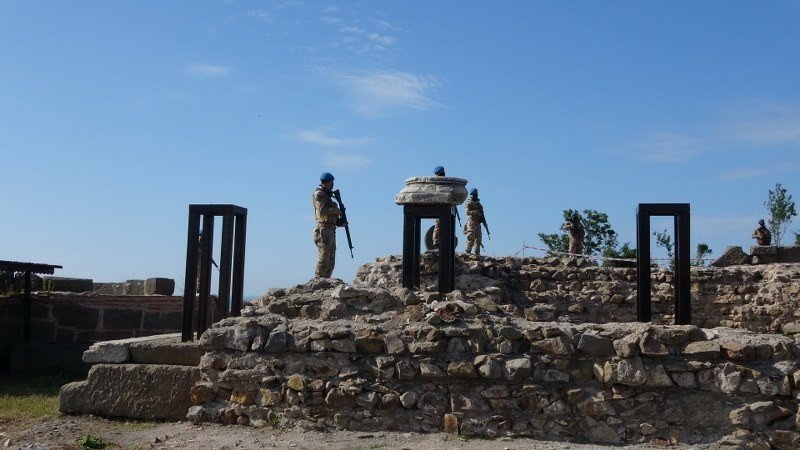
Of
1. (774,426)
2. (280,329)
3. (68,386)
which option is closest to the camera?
(774,426)

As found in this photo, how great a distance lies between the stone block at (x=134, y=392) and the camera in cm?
713

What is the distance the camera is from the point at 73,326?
1233 cm

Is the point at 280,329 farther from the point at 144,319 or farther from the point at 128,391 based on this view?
the point at 144,319

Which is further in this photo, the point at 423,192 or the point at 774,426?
the point at 423,192

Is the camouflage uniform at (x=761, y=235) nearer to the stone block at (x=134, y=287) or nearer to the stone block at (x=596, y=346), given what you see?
the stone block at (x=134, y=287)

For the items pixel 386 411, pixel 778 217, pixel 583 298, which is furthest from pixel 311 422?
pixel 778 217

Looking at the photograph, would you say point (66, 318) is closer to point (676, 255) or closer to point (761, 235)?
point (676, 255)

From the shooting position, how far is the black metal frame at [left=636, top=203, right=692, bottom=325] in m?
7.25

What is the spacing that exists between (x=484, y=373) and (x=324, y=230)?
17.0 feet

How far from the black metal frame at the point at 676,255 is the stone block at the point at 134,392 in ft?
13.4

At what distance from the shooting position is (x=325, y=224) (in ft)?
36.2

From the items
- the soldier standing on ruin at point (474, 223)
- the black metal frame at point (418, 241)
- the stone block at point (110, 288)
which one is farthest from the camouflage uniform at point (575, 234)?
the black metal frame at point (418, 241)

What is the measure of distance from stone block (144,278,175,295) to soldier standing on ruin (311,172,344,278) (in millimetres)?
4190

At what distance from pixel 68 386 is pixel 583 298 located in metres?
9.07
